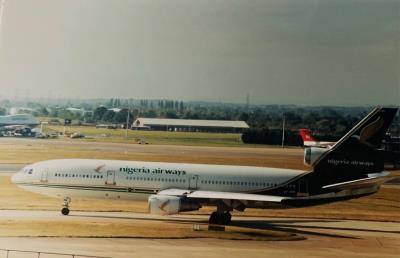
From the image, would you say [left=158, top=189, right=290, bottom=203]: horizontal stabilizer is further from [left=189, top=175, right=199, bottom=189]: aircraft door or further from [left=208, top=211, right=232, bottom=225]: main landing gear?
[left=208, top=211, right=232, bottom=225]: main landing gear

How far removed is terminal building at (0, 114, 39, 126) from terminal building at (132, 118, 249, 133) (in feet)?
14.9

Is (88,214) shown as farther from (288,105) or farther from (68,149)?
(288,105)

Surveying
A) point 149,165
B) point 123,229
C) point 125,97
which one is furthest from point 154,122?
point 123,229

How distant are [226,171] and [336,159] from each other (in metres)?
4.24

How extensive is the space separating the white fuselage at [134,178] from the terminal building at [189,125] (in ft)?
8.22

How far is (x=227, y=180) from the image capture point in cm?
2098

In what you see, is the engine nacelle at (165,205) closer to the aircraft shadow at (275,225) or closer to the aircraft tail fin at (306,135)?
the aircraft shadow at (275,225)

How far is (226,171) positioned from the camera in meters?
21.1

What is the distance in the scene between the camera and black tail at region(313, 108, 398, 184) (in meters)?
21.5

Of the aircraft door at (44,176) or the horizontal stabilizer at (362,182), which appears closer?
the horizontal stabilizer at (362,182)

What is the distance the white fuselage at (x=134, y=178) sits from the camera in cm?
2066

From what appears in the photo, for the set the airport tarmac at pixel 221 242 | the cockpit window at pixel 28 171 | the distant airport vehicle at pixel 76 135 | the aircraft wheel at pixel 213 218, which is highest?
the distant airport vehicle at pixel 76 135

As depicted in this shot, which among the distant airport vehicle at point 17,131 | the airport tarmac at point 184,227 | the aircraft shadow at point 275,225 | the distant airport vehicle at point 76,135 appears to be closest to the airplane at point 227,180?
the aircraft shadow at point 275,225

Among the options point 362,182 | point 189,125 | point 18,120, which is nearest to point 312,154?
point 362,182
